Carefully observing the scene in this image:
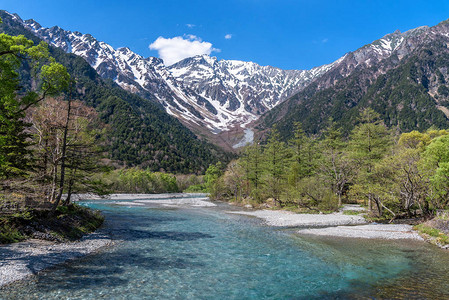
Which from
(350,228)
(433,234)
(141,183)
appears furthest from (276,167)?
(141,183)

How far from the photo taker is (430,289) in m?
12.7

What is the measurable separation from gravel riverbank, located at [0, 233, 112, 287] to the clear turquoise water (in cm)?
97

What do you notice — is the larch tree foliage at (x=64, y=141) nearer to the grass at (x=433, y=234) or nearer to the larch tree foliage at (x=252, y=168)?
the grass at (x=433, y=234)

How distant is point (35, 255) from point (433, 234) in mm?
30771

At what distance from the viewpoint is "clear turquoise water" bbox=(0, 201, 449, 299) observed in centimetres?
1230

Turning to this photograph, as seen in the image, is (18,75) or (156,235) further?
(156,235)

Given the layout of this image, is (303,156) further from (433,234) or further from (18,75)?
(18,75)

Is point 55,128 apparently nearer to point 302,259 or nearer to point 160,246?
point 160,246

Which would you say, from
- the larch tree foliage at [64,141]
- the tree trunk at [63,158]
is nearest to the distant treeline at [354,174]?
the larch tree foliage at [64,141]

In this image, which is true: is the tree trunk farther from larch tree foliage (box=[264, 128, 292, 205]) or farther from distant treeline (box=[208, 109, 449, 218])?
larch tree foliage (box=[264, 128, 292, 205])

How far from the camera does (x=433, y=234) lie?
76.9ft

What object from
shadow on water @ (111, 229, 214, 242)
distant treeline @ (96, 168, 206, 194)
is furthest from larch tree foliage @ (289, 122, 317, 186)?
distant treeline @ (96, 168, 206, 194)

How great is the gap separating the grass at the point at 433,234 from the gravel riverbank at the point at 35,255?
2669cm

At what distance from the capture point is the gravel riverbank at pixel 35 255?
1373cm
